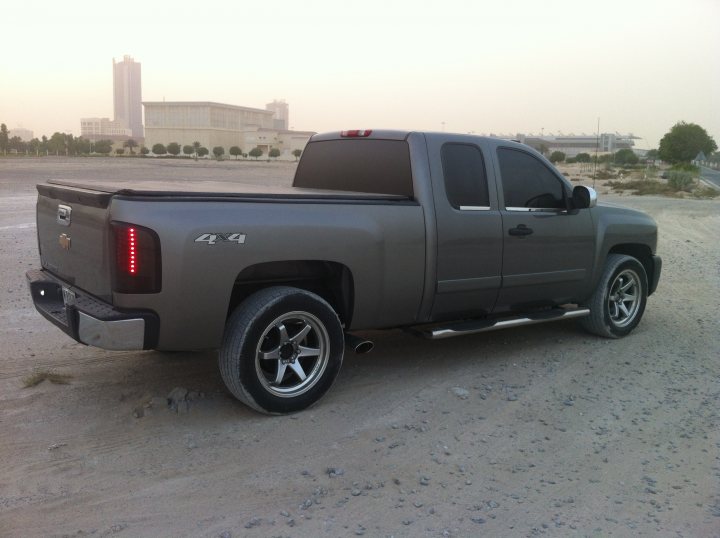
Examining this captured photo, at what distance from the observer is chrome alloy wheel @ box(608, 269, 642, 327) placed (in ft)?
23.7

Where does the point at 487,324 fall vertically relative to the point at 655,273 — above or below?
below

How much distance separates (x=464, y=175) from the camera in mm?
5832

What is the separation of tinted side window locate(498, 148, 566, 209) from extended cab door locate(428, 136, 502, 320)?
248 mm

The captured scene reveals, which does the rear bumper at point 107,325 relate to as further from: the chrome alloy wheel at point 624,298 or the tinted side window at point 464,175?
the chrome alloy wheel at point 624,298

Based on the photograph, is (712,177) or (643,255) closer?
(643,255)

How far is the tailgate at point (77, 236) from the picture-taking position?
4.37 m

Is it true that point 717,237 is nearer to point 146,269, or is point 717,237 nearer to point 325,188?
point 325,188

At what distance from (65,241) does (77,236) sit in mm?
242

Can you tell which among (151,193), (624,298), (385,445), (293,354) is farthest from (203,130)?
(385,445)

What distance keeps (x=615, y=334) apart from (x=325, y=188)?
10.6 feet

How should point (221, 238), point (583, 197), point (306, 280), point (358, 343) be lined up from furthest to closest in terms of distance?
point (583, 197) → point (306, 280) → point (358, 343) → point (221, 238)

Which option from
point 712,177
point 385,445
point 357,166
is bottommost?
point 385,445

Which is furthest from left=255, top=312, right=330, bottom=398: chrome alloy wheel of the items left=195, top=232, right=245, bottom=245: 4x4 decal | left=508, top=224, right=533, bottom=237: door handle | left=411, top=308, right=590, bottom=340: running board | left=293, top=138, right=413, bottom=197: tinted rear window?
left=508, top=224, right=533, bottom=237: door handle

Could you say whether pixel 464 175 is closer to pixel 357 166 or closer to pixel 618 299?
pixel 357 166
